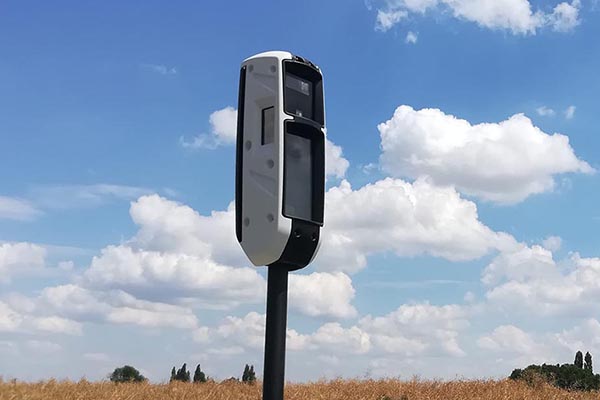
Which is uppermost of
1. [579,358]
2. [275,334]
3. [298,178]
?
[298,178]

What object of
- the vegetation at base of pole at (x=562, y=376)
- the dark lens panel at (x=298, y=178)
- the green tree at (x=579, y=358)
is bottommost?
the vegetation at base of pole at (x=562, y=376)

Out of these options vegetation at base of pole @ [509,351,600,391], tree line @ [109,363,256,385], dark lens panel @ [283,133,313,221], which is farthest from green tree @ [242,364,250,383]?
vegetation at base of pole @ [509,351,600,391]

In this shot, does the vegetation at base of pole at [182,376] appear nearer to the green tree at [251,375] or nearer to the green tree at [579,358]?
the green tree at [251,375]

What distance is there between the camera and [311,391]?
9203mm

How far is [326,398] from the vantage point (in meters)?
8.76

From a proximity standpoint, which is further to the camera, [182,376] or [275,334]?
[182,376]

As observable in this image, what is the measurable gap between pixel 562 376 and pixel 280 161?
32.0 feet

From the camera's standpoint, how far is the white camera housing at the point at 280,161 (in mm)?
5121

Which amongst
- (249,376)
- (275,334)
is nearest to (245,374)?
(249,376)

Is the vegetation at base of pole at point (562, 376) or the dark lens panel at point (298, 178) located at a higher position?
the dark lens panel at point (298, 178)

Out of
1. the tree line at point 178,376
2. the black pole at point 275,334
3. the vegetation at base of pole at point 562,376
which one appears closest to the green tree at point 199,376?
the tree line at point 178,376

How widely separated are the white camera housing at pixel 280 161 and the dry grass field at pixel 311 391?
9.08 ft

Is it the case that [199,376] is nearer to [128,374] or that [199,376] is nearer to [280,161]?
[128,374]

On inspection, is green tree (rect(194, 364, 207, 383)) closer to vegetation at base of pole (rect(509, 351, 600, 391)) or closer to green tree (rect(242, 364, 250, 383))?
green tree (rect(242, 364, 250, 383))
